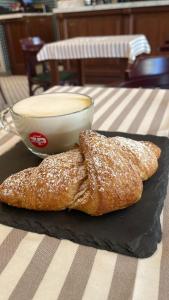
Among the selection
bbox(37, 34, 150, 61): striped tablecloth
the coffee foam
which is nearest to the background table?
bbox(37, 34, 150, 61): striped tablecloth

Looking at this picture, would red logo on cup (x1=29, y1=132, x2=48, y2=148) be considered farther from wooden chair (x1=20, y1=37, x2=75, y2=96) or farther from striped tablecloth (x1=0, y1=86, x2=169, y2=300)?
wooden chair (x1=20, y1=37, x2=75, y2=96)

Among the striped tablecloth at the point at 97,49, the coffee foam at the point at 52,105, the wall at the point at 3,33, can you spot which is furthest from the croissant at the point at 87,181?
the wall at the point at 3,33

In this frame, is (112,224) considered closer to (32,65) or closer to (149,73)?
(149,73)

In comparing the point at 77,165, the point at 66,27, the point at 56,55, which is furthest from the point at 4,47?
the point at 77,165

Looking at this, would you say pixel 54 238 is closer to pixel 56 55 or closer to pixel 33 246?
pixel 33 246

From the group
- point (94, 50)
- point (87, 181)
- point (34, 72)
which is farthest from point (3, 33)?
point (87, 181)
